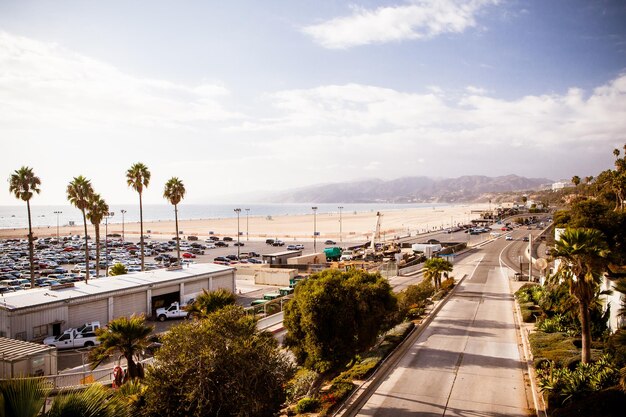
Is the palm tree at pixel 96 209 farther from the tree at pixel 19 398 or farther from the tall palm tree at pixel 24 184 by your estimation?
the tree at pixel 19 398

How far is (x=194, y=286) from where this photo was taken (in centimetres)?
3844

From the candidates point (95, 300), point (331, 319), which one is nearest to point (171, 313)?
point (95, 300)

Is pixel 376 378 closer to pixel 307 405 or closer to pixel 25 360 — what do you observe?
pixel 307 405

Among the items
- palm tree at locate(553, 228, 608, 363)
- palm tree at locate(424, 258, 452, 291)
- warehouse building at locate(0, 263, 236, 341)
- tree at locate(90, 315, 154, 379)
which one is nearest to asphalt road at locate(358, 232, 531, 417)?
palm tree at locate(553, 228, 608, 363)

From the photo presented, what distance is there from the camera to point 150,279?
117ft

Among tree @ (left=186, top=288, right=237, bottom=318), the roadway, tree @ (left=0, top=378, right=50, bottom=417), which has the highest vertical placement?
tree @ (left=0, top=378, right=50, bottom=417)

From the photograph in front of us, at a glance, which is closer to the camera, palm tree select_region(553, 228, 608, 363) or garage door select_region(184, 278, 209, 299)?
palm tree select_region(553, 228, 608, 363)

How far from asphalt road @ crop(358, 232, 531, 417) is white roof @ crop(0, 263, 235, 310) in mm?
22098

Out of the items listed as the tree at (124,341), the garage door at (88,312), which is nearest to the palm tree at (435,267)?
the garage door at (88,312)

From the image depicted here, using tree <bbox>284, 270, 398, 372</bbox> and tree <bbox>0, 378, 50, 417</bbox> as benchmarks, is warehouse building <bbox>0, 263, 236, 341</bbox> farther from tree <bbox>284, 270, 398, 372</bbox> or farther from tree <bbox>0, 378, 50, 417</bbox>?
tree <bbox>0, 378, 50, 417</bbox>

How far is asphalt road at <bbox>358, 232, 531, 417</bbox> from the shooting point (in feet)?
50.4

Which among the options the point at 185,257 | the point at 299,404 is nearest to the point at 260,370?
the point at 299,404

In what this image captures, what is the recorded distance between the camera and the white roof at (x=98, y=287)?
26.9 metres

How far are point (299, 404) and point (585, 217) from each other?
31834 millimetres
